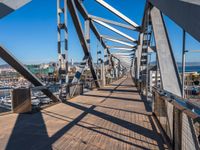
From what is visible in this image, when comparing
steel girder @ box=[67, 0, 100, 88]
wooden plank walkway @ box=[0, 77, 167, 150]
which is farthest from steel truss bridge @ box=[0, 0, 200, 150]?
steel girder @ box=[67, 0, 100, 88]

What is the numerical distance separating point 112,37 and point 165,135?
19469 millimetres

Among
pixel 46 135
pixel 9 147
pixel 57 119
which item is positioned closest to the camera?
pixel 9 147

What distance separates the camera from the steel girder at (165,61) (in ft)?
18.7

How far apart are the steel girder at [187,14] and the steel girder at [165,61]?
10.3 ft

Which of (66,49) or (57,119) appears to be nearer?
(57,119)

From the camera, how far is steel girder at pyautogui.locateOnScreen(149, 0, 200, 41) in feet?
6.88

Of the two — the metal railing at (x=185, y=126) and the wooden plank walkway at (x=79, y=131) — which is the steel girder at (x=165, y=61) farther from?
the metal railing at (x=185, y=126)

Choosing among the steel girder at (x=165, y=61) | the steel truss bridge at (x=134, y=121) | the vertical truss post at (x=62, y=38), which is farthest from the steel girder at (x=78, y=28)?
the steel girder at (x=165, y=61)

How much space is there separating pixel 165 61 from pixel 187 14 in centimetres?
387

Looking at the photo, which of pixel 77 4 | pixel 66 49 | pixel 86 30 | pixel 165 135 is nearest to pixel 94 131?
pixel 165 135

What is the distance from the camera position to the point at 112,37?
23562mm

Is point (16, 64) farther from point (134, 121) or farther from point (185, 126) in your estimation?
point (185, 126)

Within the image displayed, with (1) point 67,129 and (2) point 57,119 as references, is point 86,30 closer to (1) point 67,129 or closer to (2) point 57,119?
(2) point 57,119

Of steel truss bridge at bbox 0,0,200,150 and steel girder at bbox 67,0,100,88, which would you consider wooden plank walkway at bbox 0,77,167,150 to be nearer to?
steel truss bridge at bbox 0,0,200,150
